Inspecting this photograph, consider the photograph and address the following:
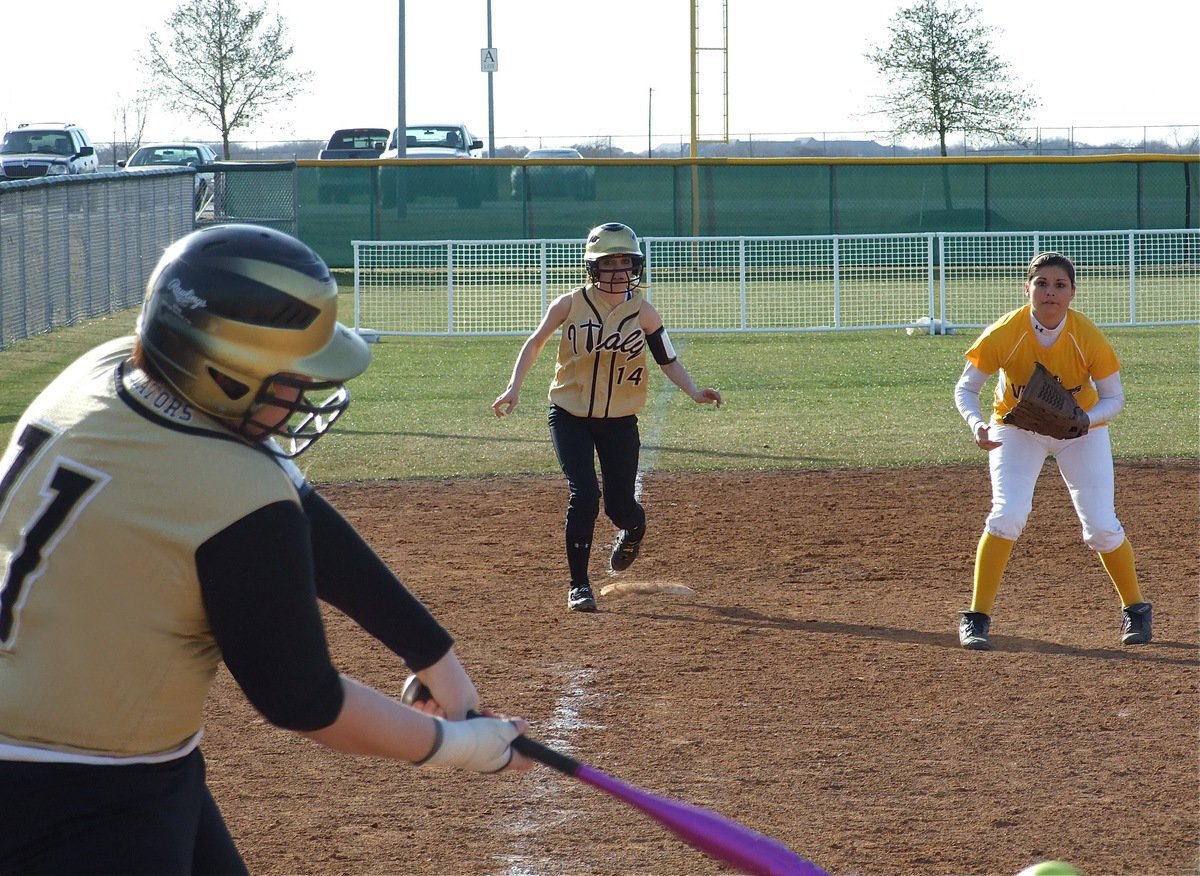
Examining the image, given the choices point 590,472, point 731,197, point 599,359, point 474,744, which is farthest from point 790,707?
point 731,197

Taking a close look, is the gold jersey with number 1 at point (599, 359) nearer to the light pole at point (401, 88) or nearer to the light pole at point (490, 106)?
the light pole at point (401, 88)

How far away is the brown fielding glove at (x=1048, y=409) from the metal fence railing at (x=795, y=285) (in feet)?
47.6

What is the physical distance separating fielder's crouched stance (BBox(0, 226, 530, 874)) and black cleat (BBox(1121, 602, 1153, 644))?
505 cm

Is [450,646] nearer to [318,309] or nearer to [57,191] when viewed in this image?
[318,309]

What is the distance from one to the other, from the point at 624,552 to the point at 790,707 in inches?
89.8

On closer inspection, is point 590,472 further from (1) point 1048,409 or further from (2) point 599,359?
(1) point 1048,409

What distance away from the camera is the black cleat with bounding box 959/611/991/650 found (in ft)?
21.9

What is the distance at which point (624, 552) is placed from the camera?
8000 mm

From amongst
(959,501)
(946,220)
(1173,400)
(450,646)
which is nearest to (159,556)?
(450,646)

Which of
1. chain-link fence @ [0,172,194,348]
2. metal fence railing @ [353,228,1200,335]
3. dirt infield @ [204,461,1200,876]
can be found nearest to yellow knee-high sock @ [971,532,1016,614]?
dirt infield @ [204,461,1200,876]

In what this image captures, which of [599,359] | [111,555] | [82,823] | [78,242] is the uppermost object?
[78,242]

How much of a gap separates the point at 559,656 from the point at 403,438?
21.8 feet

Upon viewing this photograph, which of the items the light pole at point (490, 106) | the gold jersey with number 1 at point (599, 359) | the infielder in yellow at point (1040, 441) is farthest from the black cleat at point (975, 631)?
the light pole at point (490, 106)

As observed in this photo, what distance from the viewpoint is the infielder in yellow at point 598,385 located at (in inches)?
297
